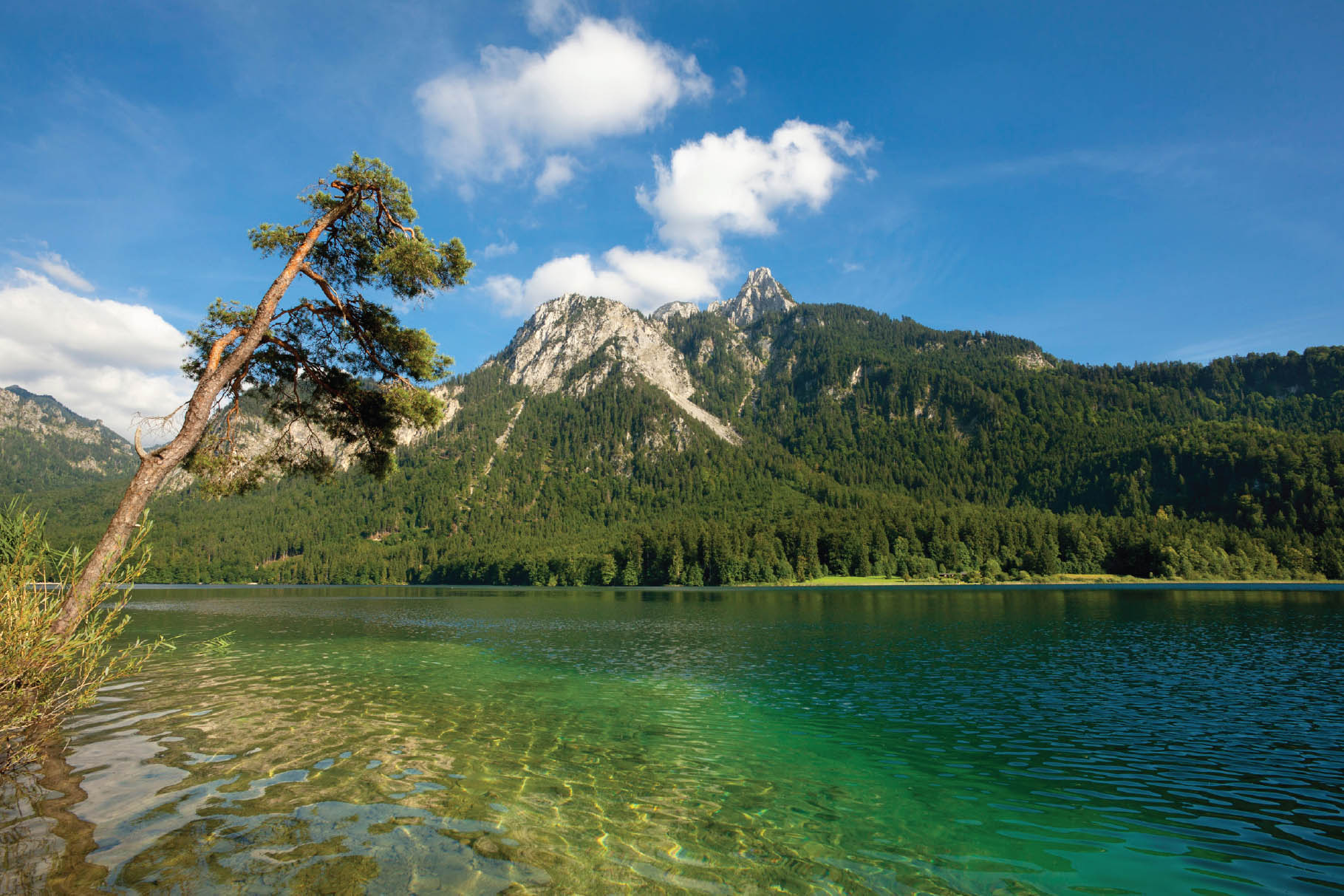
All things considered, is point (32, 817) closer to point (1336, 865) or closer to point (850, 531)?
point (1336, 865)

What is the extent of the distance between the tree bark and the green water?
128 inches

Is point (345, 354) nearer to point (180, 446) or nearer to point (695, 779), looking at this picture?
point (180, 446)

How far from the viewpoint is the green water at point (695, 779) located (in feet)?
28.5

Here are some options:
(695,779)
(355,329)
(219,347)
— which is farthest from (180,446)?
(695,779)

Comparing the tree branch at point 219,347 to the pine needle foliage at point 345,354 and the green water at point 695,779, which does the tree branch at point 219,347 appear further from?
the green water at point 695,779

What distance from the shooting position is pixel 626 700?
22531mm

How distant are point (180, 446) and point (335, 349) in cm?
523

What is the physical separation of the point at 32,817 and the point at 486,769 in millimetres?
7019

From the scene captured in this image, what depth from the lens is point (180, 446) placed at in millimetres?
14758

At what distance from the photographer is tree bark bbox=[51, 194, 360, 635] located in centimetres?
1130

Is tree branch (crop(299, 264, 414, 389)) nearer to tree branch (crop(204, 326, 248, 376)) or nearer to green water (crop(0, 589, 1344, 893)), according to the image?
tree branch (crop(204, 326, 248, 376))

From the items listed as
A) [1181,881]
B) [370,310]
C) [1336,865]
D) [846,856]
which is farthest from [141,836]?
[1336,865]

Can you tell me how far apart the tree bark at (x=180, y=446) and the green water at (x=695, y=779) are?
10.6 feet

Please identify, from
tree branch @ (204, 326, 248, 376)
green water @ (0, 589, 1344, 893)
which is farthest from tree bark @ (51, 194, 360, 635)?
green water @ (0, 589, 1344, 893)
